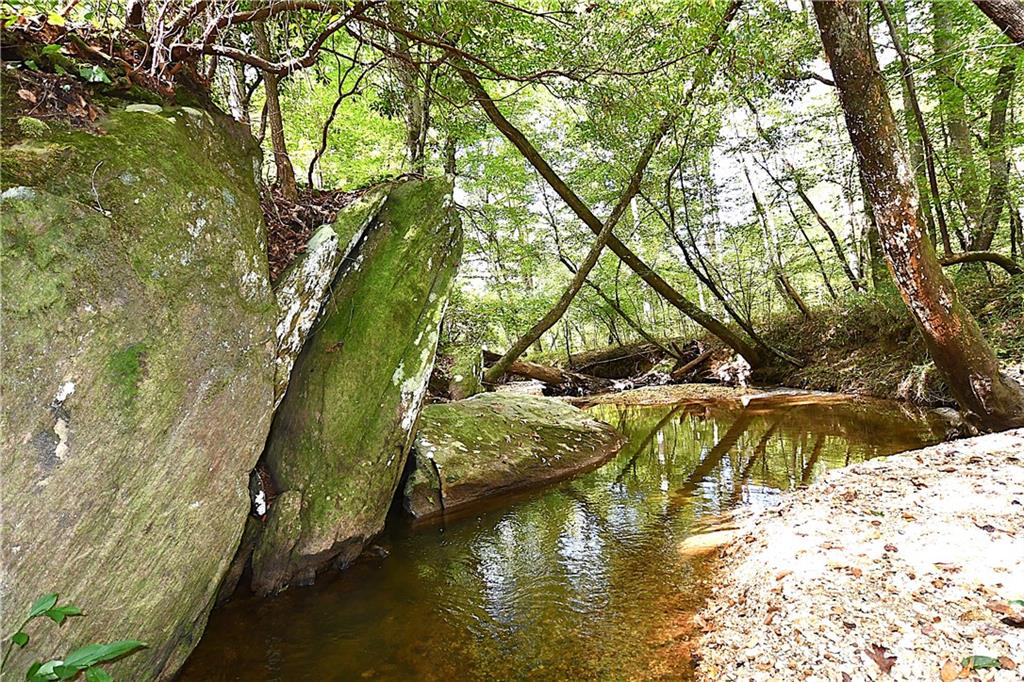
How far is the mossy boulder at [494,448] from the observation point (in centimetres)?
637

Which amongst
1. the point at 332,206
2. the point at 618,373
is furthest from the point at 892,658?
the point at 618,373

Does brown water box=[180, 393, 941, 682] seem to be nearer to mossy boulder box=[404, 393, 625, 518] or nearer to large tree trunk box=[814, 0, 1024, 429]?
mossy boulder box=[404, 393, 625, 518]

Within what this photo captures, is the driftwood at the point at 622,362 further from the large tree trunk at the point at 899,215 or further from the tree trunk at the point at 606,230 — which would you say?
the large tree trunk at the point at 899,215

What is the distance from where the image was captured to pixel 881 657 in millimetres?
2479

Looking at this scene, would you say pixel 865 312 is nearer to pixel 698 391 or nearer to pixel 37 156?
pixel 698 391

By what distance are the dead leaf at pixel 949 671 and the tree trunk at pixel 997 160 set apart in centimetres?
1058

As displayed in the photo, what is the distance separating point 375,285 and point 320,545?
97.5 inches

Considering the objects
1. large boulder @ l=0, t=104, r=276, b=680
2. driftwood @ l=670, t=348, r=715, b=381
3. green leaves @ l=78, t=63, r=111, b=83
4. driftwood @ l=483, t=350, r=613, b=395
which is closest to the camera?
large boulder @ l=0, t=104, r=276, b=680

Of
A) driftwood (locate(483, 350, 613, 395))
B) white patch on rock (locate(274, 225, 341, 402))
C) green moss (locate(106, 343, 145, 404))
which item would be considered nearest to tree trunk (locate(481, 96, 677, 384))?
driftwood (locate(483, 350, 613, 395))

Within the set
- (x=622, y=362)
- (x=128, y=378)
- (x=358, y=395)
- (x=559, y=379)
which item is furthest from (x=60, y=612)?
(x=622, y=362)

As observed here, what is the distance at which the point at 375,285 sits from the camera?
5195mm

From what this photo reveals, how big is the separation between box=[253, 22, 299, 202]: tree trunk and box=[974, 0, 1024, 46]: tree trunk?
250 inches

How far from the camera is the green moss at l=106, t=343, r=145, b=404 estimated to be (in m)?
2.64

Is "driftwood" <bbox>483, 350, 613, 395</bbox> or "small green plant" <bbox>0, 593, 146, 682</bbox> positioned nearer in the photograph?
"small green plant" <bbox>0, 593, 146, 682</bbox>
